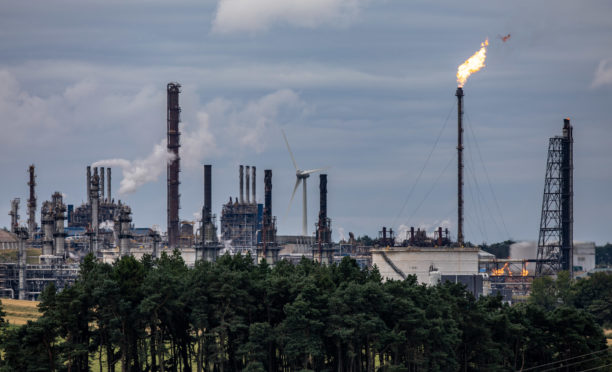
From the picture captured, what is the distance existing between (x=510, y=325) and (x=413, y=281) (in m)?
Result: 9.02

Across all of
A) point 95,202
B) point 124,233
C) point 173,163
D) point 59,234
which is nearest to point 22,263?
point 59,234

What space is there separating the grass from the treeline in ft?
158

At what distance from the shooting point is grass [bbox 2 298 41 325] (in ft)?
391

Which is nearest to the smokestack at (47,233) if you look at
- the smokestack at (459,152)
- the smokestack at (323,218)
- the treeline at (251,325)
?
the smokestack at (323,218)

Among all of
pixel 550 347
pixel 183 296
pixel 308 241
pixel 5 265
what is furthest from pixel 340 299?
pixel 308 241

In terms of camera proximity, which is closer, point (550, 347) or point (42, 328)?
point (42, 328)

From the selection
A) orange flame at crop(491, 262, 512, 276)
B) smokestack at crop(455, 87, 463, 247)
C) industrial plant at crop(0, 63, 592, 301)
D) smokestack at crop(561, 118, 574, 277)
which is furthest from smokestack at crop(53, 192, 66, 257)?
smokestack at crop(561, 118, 574, 277)

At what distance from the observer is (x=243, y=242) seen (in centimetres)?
18538

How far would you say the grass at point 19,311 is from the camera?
119113 millimetres

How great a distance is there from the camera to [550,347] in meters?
81.2

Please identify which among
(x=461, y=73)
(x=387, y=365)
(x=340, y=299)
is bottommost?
(x=387, y=365)

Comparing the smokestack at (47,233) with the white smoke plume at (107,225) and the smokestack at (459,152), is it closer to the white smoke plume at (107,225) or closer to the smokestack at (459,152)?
the white smoke plume at (107,225)

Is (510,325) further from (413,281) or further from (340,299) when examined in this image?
(340,299)

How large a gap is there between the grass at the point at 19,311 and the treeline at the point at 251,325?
4826 centimetres
